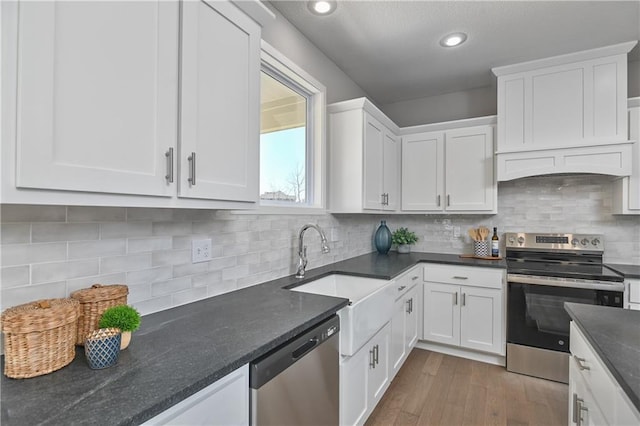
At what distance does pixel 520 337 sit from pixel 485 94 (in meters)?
2.46

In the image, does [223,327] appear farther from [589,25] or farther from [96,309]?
[589,25]

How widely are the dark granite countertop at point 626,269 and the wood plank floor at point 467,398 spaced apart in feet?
3.11

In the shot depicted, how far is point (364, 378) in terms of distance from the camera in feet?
5.95

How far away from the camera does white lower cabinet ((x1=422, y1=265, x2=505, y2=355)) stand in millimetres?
2709

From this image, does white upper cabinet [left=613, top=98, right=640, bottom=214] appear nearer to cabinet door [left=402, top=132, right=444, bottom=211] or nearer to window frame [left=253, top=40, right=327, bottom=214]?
cabinet door [left=402, top=132, right=444, bottom=211]

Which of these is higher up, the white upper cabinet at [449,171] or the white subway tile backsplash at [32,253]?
the white upper cabinet at [449,171]

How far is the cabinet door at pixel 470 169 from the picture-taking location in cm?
305

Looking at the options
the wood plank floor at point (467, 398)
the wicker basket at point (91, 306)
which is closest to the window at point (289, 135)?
the wicker basket at point (91, 306)

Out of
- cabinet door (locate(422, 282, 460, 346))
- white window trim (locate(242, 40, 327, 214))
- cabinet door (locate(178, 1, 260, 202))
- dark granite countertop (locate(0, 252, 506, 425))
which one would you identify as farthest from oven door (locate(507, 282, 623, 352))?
cabinet door (locate(178, 1, 260, 202))

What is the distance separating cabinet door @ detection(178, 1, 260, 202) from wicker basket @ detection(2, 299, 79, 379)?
1.66ft

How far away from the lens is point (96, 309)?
3.29ft

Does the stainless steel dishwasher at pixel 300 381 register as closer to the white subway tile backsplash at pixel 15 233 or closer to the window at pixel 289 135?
the white subway tile backsplash at pixel 15 233

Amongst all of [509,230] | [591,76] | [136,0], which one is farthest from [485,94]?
[136,0]

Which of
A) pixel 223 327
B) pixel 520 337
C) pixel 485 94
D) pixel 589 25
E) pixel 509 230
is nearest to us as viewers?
pixel 223 327
